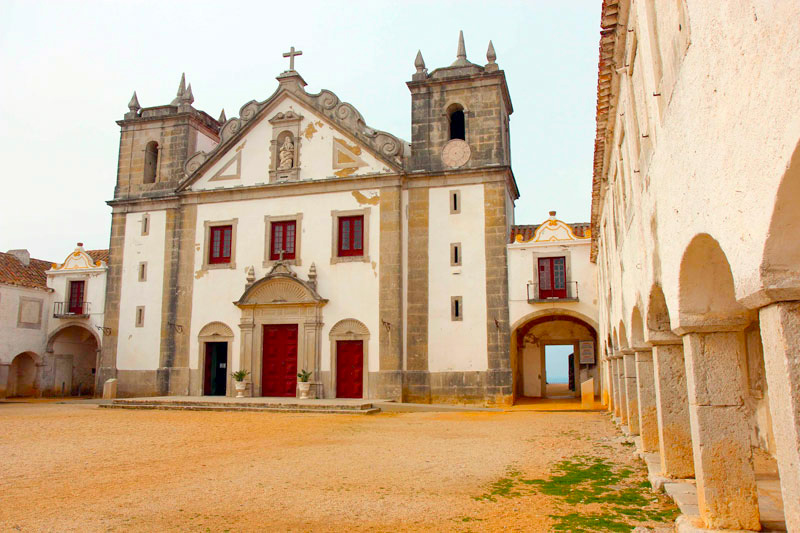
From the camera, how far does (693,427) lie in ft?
15.8

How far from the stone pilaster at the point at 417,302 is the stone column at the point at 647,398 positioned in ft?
38.7

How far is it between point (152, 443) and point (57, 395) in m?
18.5

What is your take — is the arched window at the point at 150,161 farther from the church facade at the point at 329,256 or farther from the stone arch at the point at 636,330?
the stone arch at the point at 636,330

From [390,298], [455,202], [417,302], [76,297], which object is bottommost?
[417,302]

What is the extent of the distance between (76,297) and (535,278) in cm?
1811

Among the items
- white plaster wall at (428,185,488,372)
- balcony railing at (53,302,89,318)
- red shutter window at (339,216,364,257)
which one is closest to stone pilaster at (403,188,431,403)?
white plaster wall at (428,185,488,372)

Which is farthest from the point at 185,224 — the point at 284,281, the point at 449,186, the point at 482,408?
the point at 482,408

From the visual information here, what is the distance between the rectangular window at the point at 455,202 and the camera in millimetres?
20469

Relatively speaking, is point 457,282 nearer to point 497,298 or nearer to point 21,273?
point 497,298

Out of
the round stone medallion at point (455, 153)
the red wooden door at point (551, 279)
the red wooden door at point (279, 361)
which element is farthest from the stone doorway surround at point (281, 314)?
the red wooden door at point (551, 279)

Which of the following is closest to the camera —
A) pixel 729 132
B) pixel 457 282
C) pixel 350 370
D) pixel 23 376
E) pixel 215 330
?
pixel 729 132

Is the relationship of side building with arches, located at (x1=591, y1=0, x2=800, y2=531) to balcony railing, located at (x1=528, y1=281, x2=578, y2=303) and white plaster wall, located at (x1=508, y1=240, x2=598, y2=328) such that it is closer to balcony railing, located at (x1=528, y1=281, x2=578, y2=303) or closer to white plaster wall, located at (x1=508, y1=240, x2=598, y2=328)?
balcony railing, located at (x1=528, y1=281, x2=578, y2=303)

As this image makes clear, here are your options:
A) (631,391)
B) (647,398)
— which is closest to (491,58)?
(631,391)

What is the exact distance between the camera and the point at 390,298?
2019 cm
